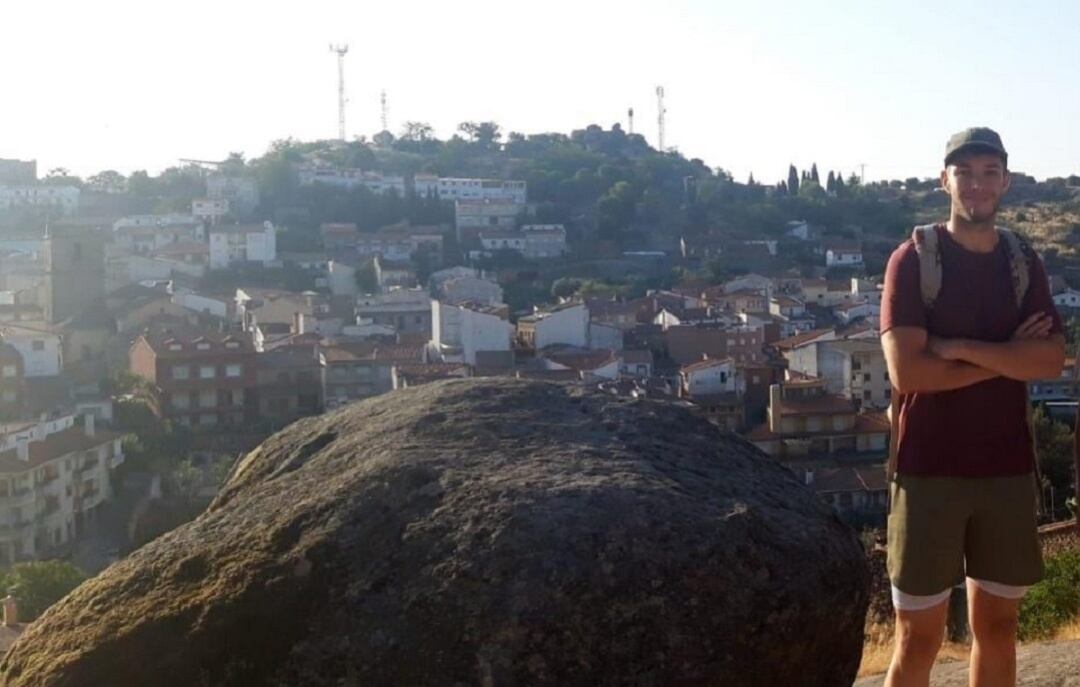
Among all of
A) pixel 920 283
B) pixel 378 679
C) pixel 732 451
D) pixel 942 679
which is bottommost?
pixel 942 679

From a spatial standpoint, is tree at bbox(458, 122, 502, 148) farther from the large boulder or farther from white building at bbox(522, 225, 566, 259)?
the large boulder

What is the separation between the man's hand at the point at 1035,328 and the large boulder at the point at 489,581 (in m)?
0.84

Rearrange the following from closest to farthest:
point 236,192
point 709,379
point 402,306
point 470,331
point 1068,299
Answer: point 709,379 → point 470,331 → point 1068,299 → point 402,306 → point 236,192

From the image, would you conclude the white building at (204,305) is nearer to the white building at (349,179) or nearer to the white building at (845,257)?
the white building at (349,179)

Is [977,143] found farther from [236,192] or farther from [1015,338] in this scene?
→ [236,192]

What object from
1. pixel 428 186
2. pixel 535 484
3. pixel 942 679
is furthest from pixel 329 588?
pixel 428 186

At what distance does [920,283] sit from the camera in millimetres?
3898

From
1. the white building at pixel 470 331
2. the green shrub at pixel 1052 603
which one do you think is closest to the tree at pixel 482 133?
the white building at pixel 470 331

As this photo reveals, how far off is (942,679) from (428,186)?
290 feet

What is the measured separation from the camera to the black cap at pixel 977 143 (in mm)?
3898

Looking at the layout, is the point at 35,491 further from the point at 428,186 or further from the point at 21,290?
the point at 428,186

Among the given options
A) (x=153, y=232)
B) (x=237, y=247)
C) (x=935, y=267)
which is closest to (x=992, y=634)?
(x=935, y=267)

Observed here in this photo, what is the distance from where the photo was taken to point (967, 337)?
389 centimetres

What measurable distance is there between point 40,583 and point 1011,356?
1920cm
